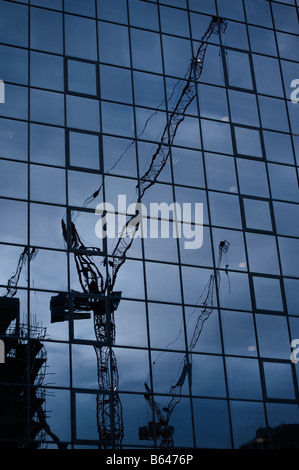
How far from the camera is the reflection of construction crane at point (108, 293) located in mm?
35281

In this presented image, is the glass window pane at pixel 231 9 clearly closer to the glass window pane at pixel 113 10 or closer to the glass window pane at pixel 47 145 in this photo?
the glass window pane at pixel 113 10

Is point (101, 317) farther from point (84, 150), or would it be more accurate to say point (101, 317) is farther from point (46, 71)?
point (46, 71)

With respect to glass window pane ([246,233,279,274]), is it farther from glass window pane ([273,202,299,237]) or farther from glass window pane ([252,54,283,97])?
glass window pane ([252,54,283,97])

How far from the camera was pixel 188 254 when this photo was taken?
39812 millimetres

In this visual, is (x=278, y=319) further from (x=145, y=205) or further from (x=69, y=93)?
(x=69, y=93)

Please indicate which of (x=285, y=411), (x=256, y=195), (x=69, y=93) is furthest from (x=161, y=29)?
(x=285, y=411)

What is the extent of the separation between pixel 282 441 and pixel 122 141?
15.9 metres

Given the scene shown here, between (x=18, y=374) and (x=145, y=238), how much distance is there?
8951 mm

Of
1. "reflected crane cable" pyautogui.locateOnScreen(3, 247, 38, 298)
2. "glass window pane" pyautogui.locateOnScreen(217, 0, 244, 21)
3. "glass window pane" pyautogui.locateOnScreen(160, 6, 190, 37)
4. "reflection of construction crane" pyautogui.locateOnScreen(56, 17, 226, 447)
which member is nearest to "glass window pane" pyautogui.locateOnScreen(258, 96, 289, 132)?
"reflection of construction crane" pyautogui.locateOnScreen(56, 17, 226, 447)
